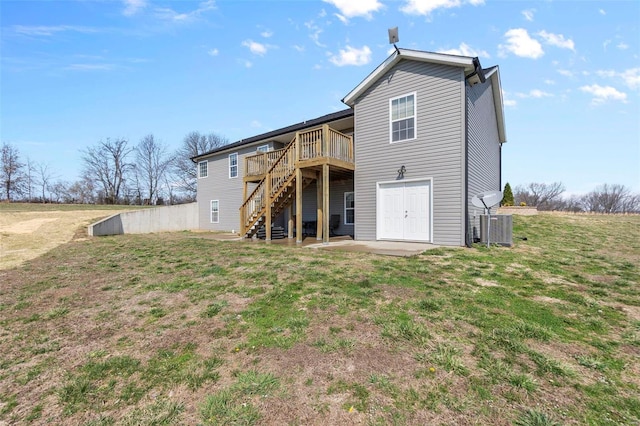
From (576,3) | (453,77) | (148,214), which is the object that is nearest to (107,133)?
(148,214)

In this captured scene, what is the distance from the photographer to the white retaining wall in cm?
1562

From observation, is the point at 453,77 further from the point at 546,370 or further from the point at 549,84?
the point at 546,370

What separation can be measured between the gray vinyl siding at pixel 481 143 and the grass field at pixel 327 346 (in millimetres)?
4337

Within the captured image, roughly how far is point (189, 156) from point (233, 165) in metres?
31.3

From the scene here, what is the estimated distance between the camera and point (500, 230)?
916 centimetres

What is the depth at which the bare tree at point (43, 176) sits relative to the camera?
3378 cm

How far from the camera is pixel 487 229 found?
9.31 metres

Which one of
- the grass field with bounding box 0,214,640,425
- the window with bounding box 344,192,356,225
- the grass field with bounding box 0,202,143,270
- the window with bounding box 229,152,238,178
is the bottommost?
the grass field with bounding box 0,214,640,425

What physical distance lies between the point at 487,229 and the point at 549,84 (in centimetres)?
629

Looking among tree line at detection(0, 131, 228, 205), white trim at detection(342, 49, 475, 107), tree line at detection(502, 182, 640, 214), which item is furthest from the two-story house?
tree line at detection(502, 182, 640, 214)

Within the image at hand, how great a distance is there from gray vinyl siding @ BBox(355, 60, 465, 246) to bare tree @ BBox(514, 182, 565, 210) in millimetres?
46361

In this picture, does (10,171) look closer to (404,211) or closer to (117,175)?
(117,175)

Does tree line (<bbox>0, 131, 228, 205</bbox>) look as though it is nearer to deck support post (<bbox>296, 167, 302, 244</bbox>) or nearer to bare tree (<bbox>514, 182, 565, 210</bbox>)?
deck support post (<bbox>296, 167, 302, 244</bbox>)

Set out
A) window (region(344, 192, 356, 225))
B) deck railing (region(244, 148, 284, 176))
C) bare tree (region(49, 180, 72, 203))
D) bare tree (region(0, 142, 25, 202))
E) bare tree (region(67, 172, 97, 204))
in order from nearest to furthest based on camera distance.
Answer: deck railing (region(244, 148, 284, 176)) → window (region(344, 192, 356, 225)) → bare tree (region(0, 142, 25, 202)) → bare tree (region(49, 180, 72, 203)) → bare tree (region(67, 172, 97, 204))
